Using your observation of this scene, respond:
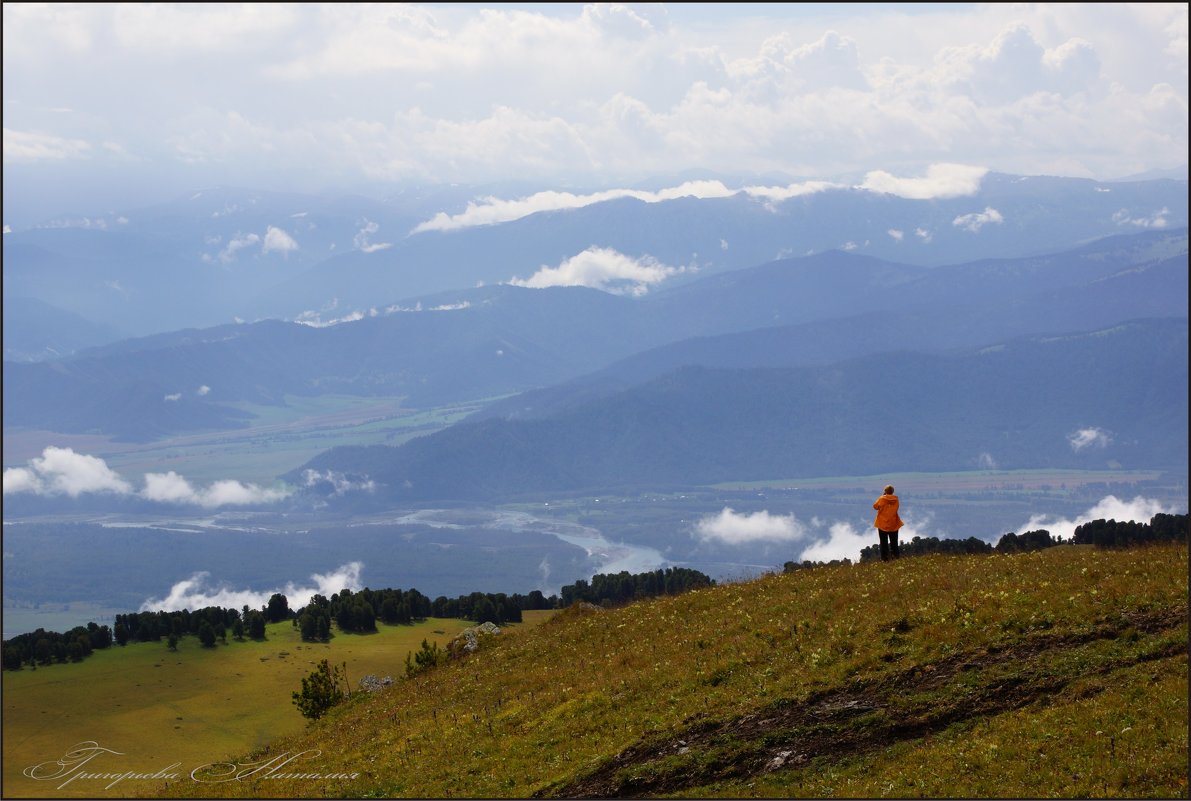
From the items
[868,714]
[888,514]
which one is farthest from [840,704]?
[888,514]

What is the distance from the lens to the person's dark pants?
3719 centimetres

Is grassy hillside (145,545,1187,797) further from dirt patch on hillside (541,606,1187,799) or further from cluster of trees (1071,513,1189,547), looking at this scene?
cluster of trees (1071,513,1189,547)

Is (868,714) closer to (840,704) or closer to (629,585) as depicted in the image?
(840,704)

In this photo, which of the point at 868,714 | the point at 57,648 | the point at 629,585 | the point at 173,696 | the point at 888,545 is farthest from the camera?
the point at 629,585

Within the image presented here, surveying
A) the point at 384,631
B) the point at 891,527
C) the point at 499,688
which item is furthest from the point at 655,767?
the point at 384,631

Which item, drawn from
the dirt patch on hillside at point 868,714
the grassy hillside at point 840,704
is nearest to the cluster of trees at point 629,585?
the grassy hillside at point 840,704

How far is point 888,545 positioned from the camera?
3828cm

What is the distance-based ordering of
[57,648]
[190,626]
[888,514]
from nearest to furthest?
[888,514] < [57,648] < [190,626]

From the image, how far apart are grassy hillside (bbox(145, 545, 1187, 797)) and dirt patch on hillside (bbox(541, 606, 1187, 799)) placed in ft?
0.16

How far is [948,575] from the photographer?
31906 mm

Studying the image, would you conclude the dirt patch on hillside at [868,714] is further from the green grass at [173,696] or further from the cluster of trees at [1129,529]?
the cluster of trees at [1129,529]

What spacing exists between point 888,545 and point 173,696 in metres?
60.8

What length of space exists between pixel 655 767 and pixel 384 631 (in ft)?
262

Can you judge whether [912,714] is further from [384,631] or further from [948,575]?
[384,631]
